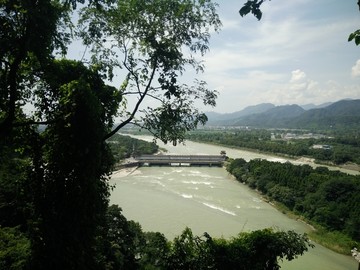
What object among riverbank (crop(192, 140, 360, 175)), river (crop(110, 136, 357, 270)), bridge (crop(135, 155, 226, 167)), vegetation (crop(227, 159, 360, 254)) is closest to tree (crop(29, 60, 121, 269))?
river (crop(110, 136, 357, 270))

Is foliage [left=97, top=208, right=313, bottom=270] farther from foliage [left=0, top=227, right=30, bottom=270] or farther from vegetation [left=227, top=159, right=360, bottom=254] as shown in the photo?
vegetation [left=227, top=159, right=360, bottom=254]

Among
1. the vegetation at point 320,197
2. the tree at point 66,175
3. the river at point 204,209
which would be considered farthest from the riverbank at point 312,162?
the tree at point 66,175

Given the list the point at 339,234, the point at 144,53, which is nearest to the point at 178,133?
the point at 144,53

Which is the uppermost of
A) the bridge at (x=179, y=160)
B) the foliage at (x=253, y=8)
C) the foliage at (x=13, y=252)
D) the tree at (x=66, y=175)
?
the foliage at (x=253, y=8)

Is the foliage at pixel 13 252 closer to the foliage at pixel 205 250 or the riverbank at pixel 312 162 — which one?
the foliage at pixel 205 250

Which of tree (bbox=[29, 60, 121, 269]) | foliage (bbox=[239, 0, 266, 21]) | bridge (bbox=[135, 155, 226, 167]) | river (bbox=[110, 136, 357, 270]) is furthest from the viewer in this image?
bridge (bbox=[135, 155, 226, 167])

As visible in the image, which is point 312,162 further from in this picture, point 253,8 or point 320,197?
point 253,8

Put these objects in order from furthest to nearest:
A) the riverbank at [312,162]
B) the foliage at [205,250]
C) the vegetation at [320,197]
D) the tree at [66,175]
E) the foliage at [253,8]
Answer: the riverbank at [312,162] → the vegetation at [320,197] → the foliage at [205,250] → the tree at [66,175] → the foliage at [253,8]
